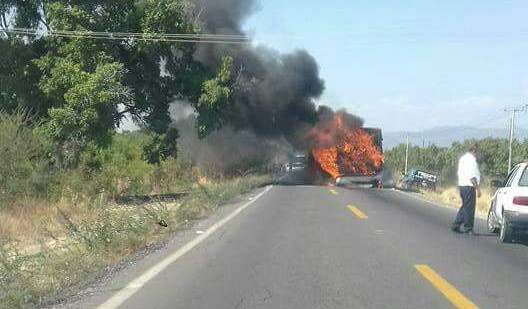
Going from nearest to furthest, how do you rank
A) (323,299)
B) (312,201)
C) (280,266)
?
1. (323,299)
2. (280,266)
3. (312,201)

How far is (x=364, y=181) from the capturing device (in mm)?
35906

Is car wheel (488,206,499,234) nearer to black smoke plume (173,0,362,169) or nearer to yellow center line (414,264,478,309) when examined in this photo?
yellow center line (414,264,478,309)

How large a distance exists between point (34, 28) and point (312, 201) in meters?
12.8

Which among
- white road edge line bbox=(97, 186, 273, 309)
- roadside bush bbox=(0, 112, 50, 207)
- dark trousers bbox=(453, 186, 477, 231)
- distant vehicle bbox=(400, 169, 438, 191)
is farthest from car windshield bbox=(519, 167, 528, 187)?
distant vehicle bbox=(400, 169, 438, 191)

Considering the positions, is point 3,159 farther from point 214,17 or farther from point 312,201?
point 214,17

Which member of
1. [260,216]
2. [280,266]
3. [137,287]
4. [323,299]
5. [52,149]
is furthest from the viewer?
[52,149]

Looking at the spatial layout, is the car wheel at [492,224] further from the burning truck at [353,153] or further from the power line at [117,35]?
the burning truck at [353,153]

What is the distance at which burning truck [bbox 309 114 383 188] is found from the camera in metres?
35.8

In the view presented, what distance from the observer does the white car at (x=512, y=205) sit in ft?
36.3

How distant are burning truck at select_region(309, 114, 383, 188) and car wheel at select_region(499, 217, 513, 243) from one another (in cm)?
2369

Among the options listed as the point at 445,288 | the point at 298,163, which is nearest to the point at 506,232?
the point at 445,288

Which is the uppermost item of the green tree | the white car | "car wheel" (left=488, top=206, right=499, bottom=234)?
the green tree

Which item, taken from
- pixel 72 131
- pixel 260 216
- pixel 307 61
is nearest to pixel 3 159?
pixel 72 131

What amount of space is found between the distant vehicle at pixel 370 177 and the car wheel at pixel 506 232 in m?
23.8
